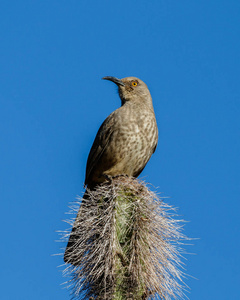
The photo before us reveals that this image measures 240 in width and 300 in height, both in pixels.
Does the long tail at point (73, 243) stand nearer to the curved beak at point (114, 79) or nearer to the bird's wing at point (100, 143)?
the bird's wing at point (100, 143)

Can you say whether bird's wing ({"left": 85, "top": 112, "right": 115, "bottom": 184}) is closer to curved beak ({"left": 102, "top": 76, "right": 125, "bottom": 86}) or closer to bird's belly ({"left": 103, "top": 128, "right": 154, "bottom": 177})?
bird's belly ({"left": 103, "top": 128, "right": 154, "bottom": 177})

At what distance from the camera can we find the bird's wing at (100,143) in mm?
5701

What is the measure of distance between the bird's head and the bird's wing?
499mm

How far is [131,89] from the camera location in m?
6.29

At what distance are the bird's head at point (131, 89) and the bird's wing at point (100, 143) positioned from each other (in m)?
0.50

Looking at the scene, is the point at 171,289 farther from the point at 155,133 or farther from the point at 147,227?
the point at 155,133

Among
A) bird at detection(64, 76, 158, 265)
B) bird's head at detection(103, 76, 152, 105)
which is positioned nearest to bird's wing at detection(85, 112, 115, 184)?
bird at detection(64, 76, 158, 265)

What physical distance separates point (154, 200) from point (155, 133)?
1.73 m

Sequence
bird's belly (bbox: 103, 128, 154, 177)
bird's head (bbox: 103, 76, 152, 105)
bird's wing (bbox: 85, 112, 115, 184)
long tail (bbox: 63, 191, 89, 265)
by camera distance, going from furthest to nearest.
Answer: bird's head (bbox: 103, 76, 152, 105)
bird's wing (bbox: 85, 112, 115, 184)
bird's belly (bbox: 103, 128, 154, 177)
long tail (bbox: 63, 191, 89, 265)

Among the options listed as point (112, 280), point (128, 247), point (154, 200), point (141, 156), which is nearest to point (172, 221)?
point (154, 200)

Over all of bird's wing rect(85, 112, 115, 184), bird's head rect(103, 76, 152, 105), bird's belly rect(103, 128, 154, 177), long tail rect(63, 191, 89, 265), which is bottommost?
long tail rect(63, 191, 89, 265)

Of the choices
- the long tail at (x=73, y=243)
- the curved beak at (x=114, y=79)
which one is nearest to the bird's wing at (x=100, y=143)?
the curved beak at (x=114, y=79)

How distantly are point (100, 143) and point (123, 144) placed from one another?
1.22 feet

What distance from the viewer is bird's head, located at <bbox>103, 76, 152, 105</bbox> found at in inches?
245
